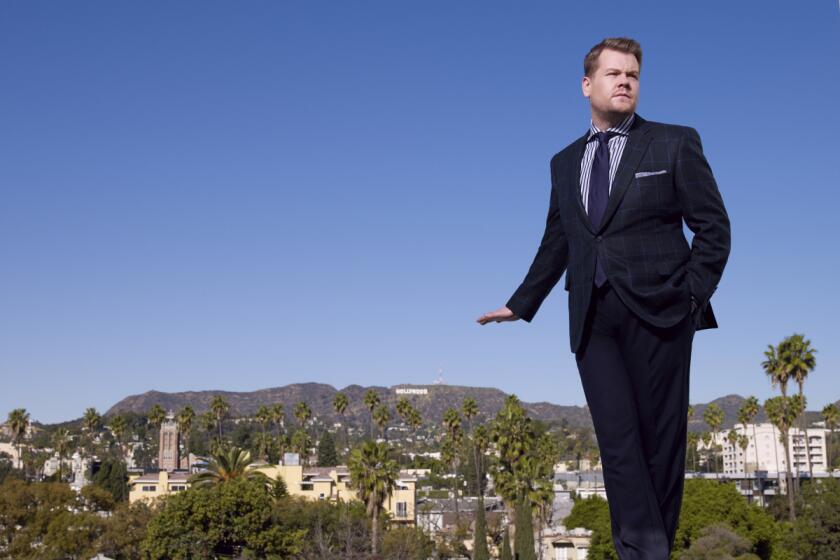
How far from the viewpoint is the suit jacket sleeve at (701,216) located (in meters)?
4.43

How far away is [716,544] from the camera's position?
58.3m

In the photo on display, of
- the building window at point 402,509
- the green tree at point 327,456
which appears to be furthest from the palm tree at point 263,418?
the building window at point 402,509

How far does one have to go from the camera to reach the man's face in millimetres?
4691

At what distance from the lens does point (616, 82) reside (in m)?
4.71

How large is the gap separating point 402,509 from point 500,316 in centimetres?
9462

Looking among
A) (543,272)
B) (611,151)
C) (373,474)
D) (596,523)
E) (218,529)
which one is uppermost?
(611,151)

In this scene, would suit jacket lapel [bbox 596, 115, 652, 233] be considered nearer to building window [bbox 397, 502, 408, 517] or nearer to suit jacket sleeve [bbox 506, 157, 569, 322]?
suit jacket sleeve [bbox 506, 157, 569, 322]

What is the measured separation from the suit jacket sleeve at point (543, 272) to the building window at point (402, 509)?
9407 centimetres

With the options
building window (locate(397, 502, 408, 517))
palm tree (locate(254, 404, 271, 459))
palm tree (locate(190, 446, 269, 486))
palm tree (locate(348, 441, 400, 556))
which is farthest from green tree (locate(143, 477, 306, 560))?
palm tree (locate(254, 404, 271, 459))

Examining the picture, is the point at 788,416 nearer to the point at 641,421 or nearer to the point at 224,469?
the point at 224,469

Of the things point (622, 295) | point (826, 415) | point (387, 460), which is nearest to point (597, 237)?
point (622, 295)

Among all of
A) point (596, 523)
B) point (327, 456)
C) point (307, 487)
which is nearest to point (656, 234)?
point (596, 523)

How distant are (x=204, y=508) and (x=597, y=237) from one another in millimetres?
59924

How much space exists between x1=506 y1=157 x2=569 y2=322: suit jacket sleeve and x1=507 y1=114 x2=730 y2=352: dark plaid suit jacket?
31 cm
